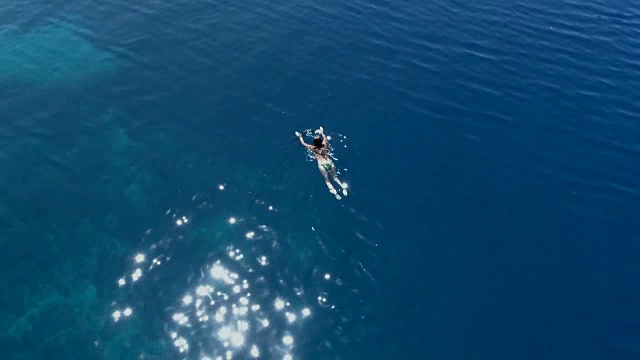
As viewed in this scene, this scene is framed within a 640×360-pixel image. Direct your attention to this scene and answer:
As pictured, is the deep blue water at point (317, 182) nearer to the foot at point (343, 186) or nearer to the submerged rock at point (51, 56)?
the submerged rock at point (51, 56)

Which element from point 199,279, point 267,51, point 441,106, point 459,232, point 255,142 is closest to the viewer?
point 199,279

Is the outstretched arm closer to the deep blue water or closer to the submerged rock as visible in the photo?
the deep blue water

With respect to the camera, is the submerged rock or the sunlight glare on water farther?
the submerged rock

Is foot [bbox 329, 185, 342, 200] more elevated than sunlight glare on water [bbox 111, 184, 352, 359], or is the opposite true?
foot [bbox 329, 185, 342, 200]

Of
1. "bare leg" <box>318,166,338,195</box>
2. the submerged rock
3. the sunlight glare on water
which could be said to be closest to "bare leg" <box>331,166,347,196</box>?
"bare leg" <box>318,166,338,195</box>

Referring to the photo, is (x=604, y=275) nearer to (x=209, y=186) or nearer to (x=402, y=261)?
(x=402, y=261)

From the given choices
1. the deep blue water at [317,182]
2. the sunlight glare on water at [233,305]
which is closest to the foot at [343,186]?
the deep blue water at [317,182]

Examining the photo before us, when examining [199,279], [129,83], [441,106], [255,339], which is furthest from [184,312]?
[441,106]

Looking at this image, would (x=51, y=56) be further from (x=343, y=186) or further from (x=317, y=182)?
(x=343, y=186)
